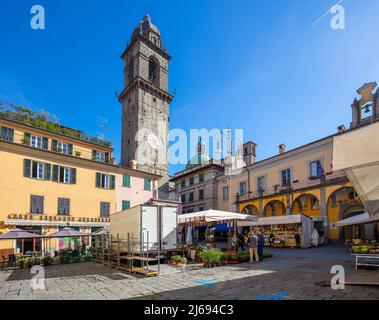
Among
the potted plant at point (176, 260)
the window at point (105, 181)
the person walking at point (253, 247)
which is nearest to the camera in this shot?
the potted plant at point (176, 260)

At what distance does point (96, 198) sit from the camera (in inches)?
1049

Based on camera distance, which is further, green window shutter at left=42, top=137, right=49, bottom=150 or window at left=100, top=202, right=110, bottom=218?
window at left=100, top=202, right=110, bottom=218

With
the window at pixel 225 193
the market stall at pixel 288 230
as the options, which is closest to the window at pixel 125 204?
the market stall at pixel 288 230

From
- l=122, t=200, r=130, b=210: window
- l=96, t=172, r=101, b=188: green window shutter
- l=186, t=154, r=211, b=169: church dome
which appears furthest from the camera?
l=186, t=154, r=211, b=169: church dome

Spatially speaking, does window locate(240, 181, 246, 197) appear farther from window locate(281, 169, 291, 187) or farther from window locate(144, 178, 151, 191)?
window locate(144, 178, 151, 191)

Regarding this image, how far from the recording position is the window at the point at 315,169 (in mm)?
27425

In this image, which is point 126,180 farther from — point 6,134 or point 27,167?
point 6,134

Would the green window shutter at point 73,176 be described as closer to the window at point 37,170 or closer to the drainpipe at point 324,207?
the window at point 37,170

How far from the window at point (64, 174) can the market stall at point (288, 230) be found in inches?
667

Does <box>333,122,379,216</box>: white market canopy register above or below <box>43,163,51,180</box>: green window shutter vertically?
below

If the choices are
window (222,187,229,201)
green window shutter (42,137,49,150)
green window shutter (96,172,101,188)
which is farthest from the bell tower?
green window shutter (42,137,49,150)

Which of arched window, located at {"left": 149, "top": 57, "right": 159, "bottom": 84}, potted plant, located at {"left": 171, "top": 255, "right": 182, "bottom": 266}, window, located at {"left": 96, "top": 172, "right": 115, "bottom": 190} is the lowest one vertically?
potted plant, located at {"left": 171, "top": 255, "right": 182, "bottom": 266}

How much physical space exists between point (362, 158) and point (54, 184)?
23995 mm

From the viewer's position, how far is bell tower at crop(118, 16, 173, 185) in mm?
44750
